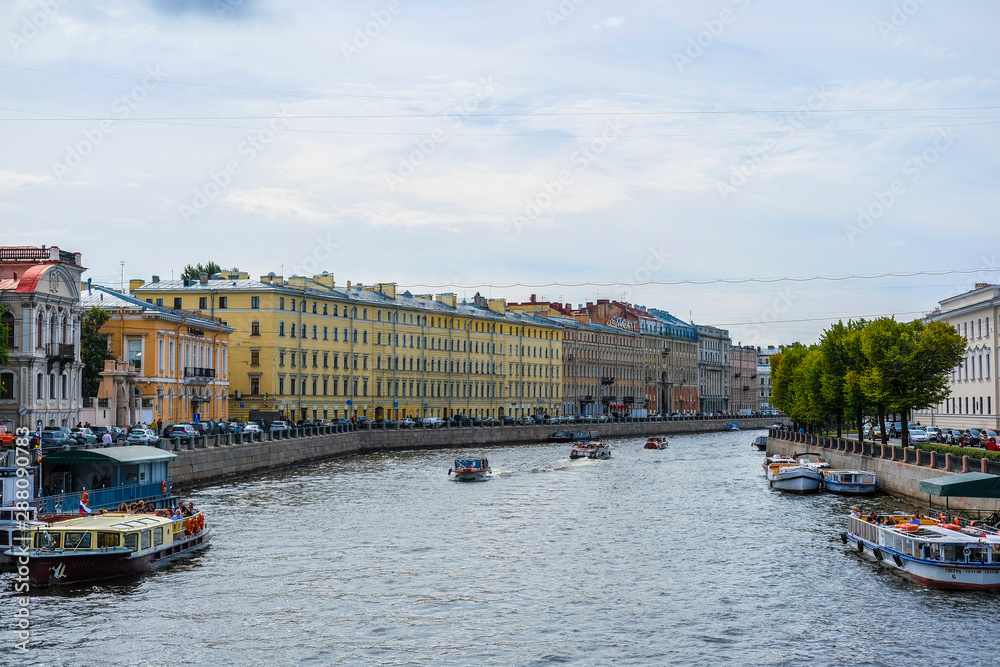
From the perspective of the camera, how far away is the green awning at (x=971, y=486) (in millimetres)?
35781

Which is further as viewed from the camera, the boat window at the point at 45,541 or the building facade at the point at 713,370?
the building facade at the point at 713,370

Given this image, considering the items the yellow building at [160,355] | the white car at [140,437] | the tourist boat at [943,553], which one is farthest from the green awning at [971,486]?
the yellow building at [160,355]

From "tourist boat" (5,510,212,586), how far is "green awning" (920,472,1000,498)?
21.8m

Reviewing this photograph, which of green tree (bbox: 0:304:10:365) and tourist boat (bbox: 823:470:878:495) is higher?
green tree (bbox: 0:304:10:365)

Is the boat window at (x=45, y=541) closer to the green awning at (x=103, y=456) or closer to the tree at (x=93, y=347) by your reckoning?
the green awning at (x=103, y=456)

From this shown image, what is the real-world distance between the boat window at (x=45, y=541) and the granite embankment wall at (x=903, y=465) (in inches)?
1060

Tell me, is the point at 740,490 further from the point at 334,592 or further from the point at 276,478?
the point at 334,592

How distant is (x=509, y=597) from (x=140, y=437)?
2557 centimetres

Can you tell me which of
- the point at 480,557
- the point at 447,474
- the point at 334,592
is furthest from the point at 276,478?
the point at 334,592

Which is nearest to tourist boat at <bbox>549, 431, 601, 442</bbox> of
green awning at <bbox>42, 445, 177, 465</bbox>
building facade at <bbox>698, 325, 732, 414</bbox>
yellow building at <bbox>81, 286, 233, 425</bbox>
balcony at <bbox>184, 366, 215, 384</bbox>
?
yellow building at <bbox>81, 286, 233, 425</bbox>

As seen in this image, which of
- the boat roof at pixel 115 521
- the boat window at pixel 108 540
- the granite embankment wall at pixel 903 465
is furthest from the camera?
the granite embankment wall at pixel 903 465

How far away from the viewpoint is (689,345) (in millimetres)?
175625

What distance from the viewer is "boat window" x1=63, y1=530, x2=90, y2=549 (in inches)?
1177

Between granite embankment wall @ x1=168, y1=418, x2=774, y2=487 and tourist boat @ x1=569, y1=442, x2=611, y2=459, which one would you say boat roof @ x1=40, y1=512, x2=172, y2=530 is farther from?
tourist boat @ x1=569, y1=442, x2=611, y2=459
